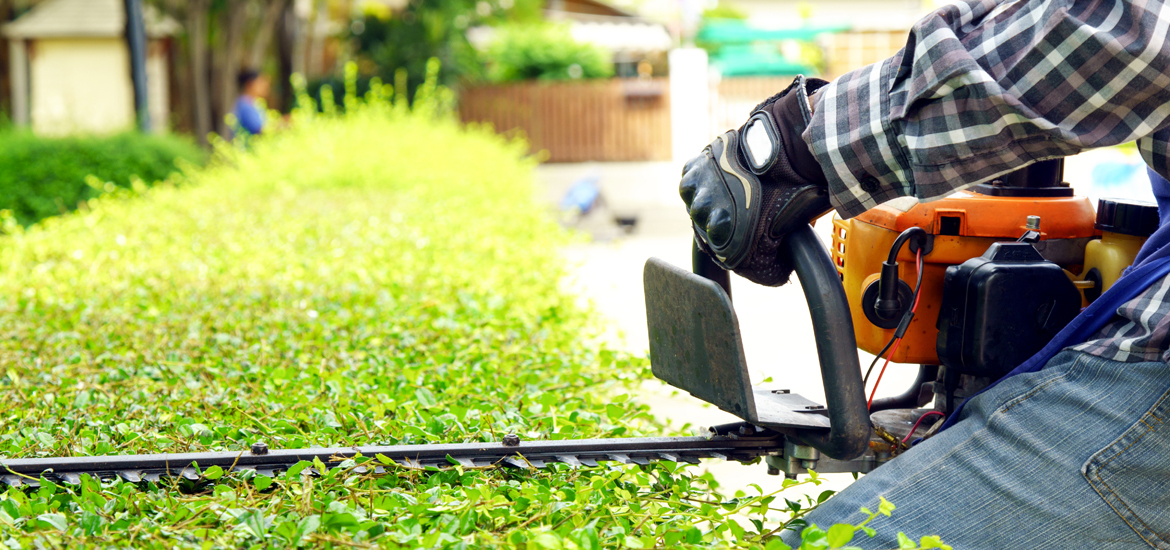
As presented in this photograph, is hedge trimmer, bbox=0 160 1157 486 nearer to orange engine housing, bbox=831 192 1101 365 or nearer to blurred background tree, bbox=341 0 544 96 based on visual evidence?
orange engine housing, bbox=831 192 1101 365

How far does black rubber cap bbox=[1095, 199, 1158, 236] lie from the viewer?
5.65 ft

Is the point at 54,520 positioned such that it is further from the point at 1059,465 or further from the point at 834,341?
the point at 1059,465

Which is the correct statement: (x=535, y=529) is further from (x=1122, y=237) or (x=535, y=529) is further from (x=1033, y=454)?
(x=1122, y=237)

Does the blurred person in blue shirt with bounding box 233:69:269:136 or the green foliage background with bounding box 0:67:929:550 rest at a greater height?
the blurred person in blue shirt with bounding box 233:69:269:136

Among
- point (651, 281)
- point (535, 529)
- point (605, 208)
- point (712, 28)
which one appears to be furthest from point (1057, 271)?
point (712, 28)

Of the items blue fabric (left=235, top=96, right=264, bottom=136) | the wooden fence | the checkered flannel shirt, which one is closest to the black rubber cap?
the checkered flannel shirt

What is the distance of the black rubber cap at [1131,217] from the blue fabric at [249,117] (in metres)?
10.8

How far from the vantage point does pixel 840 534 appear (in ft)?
4.62

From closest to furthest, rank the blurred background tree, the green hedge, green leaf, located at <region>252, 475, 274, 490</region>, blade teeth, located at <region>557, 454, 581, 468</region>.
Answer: green leaf, located at <region>252, 475, 274, 490</region> < blade teeth, located at <region>557, 454, 581, 468</region> < the green hedge < the blurred background tree

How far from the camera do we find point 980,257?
171 cm

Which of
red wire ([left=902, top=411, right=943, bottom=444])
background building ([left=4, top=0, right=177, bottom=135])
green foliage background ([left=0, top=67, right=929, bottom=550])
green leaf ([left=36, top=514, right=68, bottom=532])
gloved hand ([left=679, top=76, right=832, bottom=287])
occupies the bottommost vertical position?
green foliage background ([left=0, top=67, right=929, bottom=550])

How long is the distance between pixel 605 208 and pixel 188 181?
13.5 ft

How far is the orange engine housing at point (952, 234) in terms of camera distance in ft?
5.93

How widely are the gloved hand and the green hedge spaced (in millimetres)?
10356
